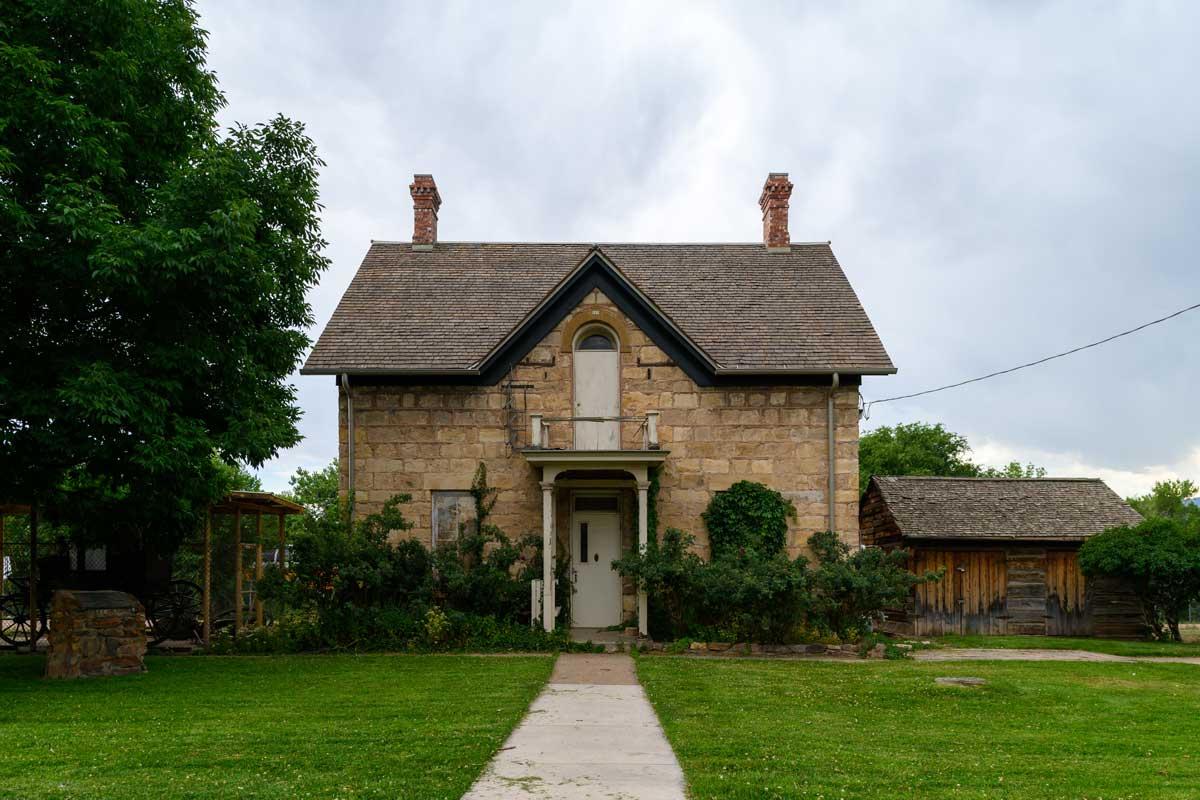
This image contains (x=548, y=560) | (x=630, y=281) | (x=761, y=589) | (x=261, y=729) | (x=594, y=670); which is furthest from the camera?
(x=630, y=281)

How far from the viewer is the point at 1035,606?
22.0 meters

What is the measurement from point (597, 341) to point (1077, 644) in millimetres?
11538

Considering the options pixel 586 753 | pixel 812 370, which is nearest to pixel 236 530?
pixel 812 370

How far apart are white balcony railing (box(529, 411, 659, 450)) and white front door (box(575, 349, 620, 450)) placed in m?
0.21

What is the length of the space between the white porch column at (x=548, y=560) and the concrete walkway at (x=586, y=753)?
473cm

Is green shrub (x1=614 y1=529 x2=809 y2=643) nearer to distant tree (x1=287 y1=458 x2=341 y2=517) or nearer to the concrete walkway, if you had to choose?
the concrete walkway

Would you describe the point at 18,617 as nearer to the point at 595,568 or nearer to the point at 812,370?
the point at 595,568

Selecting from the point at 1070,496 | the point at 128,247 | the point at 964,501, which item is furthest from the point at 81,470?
the point at 1070,496

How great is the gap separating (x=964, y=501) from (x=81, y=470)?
19.3 metres

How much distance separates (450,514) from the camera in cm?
1823

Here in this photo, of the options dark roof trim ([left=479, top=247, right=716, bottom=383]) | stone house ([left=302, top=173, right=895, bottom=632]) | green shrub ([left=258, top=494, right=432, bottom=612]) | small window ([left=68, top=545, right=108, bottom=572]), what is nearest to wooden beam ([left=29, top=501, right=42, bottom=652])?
small window ([left=68, top=545, right=108, bottom=572])

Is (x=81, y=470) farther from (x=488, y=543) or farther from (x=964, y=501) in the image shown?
(x=964, y=501)

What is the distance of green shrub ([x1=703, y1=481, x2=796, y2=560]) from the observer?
1795cm

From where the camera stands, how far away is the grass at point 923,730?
23.3 feet
